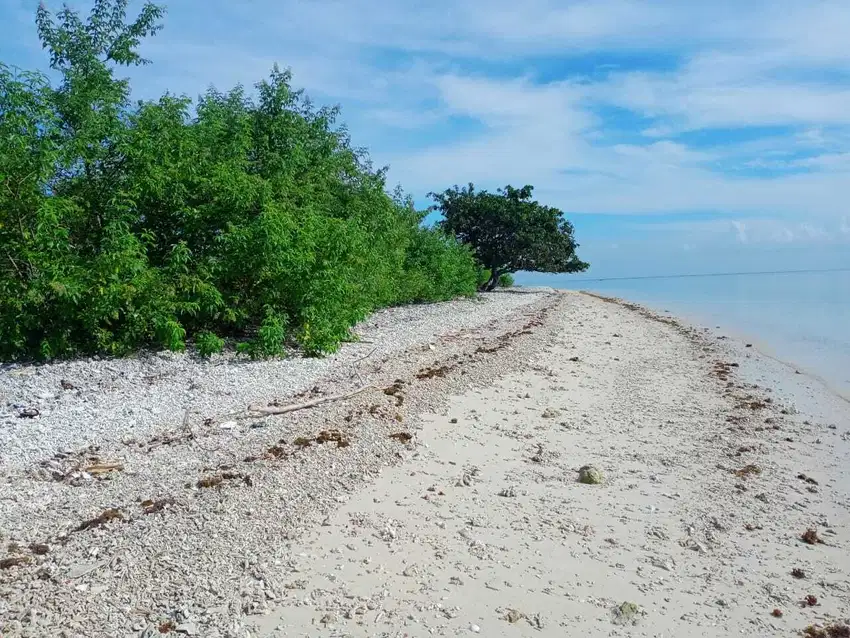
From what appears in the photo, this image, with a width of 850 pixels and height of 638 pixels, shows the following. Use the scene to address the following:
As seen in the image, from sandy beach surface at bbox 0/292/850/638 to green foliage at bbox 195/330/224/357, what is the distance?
244 cm

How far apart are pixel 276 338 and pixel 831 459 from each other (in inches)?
278

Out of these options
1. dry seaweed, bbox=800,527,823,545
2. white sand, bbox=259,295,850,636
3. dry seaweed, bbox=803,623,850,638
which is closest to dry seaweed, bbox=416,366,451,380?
white sand, bbox=259,295,850,636

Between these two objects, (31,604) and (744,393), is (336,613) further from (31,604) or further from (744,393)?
(744,393)

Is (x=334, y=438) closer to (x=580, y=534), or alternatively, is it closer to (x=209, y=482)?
(x=209, y=482)

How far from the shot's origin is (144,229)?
32.1ft

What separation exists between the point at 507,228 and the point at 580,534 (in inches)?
1233

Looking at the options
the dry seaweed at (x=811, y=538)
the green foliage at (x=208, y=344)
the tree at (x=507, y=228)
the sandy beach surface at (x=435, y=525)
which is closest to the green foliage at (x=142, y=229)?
the green foliage at (x=208, y=344)

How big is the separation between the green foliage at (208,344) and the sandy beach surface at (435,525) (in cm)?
244

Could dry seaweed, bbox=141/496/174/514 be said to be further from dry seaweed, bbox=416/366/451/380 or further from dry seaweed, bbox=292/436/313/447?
dry seaweed, bbox=416/366/451/380

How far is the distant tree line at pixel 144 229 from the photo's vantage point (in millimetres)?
8766

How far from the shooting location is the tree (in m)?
34.6

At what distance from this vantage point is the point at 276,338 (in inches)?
388

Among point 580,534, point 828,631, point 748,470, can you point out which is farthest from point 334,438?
point 828,631

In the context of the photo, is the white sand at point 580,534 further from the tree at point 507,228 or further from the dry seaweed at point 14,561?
the tree at point 507,228
